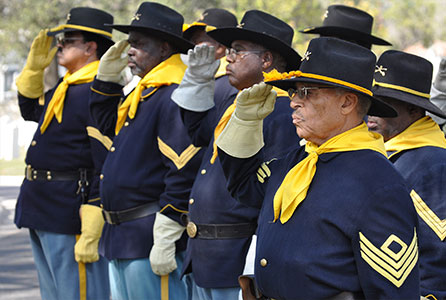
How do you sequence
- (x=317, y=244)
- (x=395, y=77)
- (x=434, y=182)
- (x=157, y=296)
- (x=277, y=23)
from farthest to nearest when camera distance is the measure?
(x=157, y=296)
(x=277, y=23)
(x=395, y=77)
(x=434, y=182)
(x=317, y=244)

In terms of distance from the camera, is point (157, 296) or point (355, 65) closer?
point (355, 65)

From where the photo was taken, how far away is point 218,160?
4055 mm

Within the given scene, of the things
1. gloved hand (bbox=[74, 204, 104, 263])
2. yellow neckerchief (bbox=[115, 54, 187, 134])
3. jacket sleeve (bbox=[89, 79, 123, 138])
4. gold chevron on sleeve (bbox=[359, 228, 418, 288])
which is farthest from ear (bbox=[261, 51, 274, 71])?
gloved hand (bbox=[74, 204, 104, 263])

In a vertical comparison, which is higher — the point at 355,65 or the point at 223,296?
the point at 355,65

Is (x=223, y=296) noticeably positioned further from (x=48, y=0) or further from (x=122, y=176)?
(x=48, y=0)

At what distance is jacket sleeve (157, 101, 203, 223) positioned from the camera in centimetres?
462

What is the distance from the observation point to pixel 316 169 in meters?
2.93

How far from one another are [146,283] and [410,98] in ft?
6.70

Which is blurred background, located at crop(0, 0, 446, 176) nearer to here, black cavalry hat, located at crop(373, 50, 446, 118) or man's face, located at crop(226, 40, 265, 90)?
man's face, located at crop(226, 40, 265, 90)

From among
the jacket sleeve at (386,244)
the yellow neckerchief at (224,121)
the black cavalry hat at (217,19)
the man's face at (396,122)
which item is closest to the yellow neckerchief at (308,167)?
the jacket sleeve at (386,244)

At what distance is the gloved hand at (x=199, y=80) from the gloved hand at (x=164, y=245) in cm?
79

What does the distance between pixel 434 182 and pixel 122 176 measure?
2046 mm

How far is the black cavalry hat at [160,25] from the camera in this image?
4.96m

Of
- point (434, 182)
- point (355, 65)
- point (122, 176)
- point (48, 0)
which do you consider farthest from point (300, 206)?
point (48, 0)
